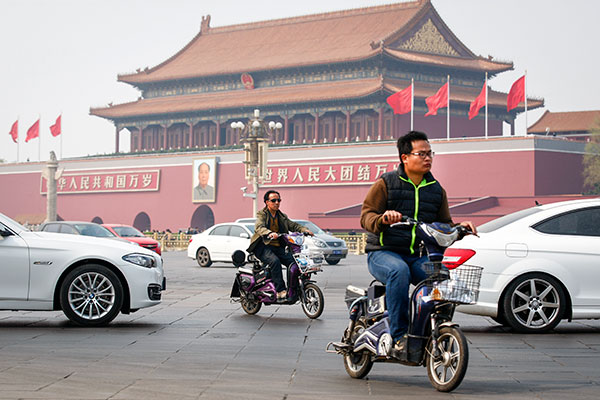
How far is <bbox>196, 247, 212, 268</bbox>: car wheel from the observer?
83.6 ft

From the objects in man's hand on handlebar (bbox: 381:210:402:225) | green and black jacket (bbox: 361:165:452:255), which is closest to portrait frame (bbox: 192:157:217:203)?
green and black jacket (bbox: 361:165:452:255)

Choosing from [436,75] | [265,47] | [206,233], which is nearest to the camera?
[206,233]

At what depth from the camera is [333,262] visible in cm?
2678

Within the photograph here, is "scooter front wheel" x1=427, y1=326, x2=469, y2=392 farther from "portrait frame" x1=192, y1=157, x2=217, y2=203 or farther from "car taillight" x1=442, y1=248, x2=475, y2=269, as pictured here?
"portrait frame" x1=192, y1=157, x2=217, y2=203

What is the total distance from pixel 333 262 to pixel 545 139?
722 inches

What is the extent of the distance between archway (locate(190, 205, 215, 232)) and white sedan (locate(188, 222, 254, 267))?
2646 centimetres

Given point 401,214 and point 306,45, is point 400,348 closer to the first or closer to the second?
point 401,214

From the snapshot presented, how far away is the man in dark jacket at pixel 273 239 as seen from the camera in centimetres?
1133

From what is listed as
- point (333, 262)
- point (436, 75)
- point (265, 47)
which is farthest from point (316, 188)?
point (333, 262)

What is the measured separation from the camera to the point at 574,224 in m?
9.78

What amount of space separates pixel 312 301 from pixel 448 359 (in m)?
5.45

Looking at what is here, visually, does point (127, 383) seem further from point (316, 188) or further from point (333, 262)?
point (316, 188)

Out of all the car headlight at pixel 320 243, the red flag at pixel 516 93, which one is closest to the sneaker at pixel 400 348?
the car headlight at pixel 320 243

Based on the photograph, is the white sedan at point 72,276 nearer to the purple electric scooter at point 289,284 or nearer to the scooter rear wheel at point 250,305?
the purple electric scooter at point 289,284
